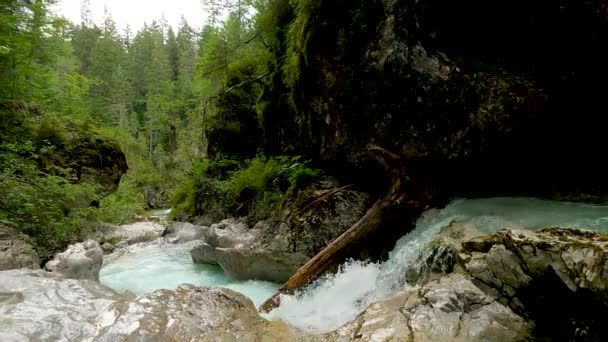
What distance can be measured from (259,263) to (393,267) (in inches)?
113

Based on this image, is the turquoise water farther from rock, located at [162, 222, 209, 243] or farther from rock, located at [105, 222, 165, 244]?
rock, located at [105, 222, 165, 244]

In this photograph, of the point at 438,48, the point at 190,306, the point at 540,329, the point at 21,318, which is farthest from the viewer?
the point at 438,48

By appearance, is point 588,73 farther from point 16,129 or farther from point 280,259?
point 16,129

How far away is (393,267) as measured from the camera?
17.3ft

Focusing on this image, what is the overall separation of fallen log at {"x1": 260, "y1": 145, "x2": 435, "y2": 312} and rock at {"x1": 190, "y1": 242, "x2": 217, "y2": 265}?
9.65 ft

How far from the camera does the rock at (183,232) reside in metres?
11.3

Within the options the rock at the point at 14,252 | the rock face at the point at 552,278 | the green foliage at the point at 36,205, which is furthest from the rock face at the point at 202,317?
the green foliage at the point at 36,205

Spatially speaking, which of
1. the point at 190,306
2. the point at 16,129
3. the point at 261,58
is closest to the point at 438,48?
the point at 190,306

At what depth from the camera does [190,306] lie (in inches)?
152

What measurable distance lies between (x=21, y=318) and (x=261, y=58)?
33.0ft

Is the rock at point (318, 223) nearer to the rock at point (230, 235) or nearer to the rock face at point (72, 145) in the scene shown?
the rock at point (230, 235)

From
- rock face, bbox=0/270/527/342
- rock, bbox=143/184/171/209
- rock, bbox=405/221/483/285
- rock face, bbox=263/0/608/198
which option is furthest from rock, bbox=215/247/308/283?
rock, bbox=143/184/171/209

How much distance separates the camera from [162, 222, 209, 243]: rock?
11.3 meters

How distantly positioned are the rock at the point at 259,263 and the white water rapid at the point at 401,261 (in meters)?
1.24
